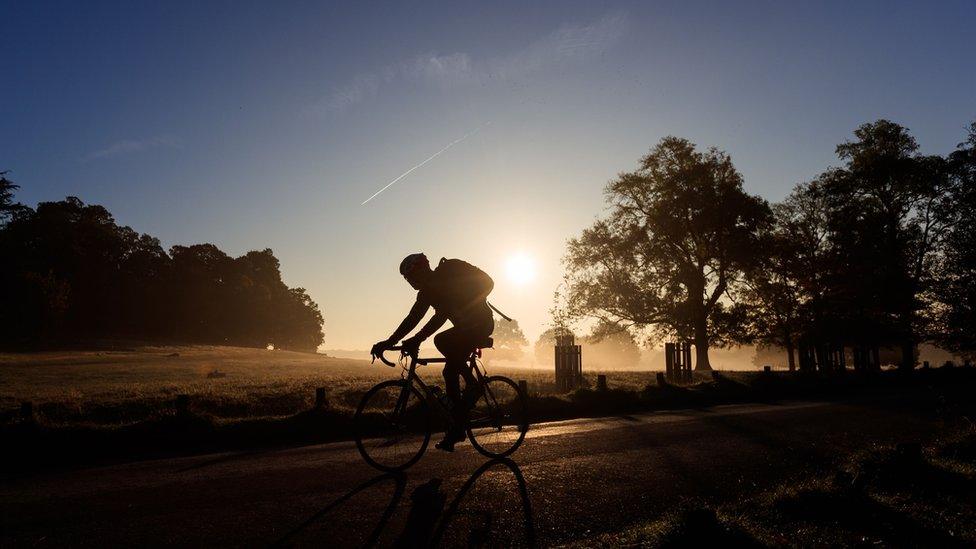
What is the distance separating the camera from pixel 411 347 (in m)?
6.36

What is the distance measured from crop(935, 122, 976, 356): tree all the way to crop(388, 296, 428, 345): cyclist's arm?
42051mm

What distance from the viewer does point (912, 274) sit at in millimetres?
36000

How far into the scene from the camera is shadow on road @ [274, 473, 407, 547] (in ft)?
13.1

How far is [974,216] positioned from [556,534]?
1762 inches

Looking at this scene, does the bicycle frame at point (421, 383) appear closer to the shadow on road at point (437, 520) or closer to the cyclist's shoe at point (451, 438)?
the cyclist's shoe at point (451, 438)

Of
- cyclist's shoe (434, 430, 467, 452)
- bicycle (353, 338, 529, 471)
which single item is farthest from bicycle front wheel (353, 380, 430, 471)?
cyclist's shoe (434, 430, 467, 452)

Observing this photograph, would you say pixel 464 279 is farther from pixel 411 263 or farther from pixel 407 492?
pixel 407 492

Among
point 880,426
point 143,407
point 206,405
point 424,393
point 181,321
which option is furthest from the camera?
point 181,321

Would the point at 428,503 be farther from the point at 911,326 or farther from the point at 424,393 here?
the point at 911,326

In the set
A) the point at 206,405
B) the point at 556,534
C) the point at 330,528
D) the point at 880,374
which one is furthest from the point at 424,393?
the point at 880,374

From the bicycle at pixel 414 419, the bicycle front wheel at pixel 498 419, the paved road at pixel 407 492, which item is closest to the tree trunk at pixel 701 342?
the paved road at pixel 407 492

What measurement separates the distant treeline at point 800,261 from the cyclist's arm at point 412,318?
30.5 meters

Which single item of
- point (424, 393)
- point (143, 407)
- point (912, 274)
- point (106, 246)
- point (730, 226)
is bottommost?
point (143, 407)

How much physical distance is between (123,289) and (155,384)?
57943 millimetres
